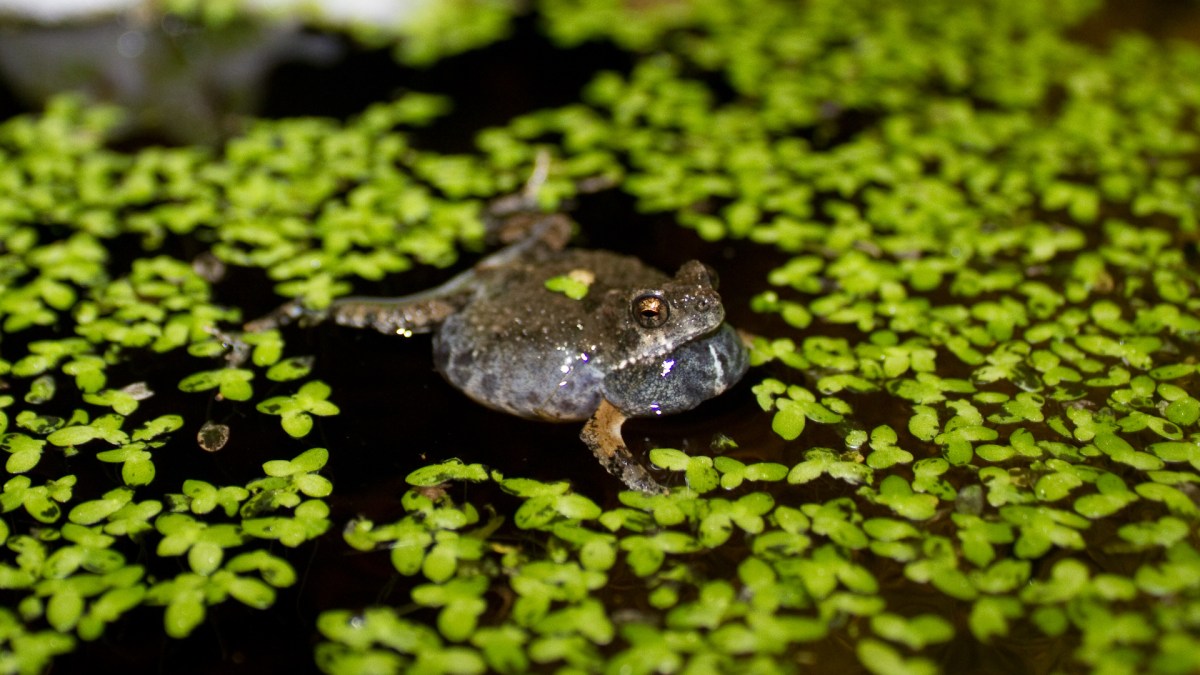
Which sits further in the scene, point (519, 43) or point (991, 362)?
point (519, 43)

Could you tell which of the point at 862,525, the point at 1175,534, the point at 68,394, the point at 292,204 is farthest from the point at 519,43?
the point at 1175,534

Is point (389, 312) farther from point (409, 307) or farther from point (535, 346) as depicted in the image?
point (535, 346)

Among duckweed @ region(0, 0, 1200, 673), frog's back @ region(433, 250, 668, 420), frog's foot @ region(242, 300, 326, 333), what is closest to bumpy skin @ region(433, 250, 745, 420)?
frog's back @ region(433, 250, 668, 420)

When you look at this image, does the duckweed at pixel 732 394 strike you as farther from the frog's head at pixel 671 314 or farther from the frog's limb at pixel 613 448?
the frog's head at pixel 671 314

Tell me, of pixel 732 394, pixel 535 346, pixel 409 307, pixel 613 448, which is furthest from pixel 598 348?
pixel 409 307

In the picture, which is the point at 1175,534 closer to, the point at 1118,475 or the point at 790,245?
the point at 1118,475

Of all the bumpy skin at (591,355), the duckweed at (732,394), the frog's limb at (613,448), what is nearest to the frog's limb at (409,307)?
the duckweed at (732,394)
